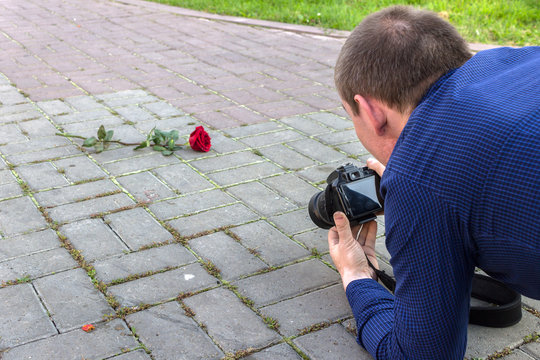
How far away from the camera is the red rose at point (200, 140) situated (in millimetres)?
3775

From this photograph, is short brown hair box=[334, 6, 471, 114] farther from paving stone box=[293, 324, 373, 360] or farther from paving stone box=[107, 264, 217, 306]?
paving stone box=[107, 264, 217, 306]

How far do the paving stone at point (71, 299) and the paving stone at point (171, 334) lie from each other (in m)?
0.16

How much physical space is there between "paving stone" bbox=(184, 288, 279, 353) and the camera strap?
506 mm

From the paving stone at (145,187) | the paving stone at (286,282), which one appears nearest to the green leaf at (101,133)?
the paving stone at (145,187)

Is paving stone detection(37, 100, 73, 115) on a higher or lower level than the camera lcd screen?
lower

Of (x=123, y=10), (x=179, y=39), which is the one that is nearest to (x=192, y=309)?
(x=179, y=39)

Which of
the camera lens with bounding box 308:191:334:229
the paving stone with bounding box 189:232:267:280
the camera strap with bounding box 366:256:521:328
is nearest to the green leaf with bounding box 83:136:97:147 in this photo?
the paving stone with bounding box 189:232:267:280

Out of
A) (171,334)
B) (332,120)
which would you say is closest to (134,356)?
(171,334)

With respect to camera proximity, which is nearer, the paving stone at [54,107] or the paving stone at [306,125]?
the paving stone at [306,125]

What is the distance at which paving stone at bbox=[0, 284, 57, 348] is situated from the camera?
223 centimetres

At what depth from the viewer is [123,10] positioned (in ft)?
27.7

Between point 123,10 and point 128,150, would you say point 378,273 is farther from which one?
point 123,10

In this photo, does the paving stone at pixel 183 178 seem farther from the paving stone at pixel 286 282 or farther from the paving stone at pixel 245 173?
the paving stone at pixel 286 282

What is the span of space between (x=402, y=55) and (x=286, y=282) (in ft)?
4.05
